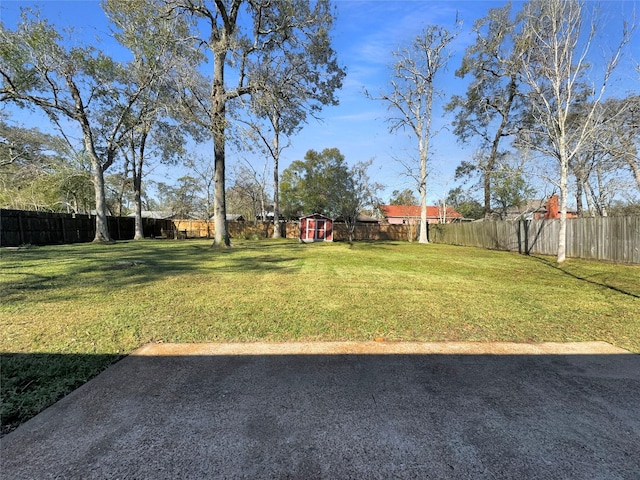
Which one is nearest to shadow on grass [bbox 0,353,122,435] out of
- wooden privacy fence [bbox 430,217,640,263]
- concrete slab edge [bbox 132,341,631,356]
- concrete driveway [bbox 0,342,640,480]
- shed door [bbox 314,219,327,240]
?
concrete driveway [bbox 0,342,640,480]

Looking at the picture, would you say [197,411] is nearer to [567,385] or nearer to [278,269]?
[567,385]

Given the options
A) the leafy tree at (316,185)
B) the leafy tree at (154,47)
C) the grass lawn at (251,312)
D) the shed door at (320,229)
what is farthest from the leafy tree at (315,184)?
the grass lawn at (251,312)

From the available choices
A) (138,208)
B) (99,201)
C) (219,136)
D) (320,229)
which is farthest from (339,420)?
(138,208)

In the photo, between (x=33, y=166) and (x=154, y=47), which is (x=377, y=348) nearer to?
(x=154, y=47)

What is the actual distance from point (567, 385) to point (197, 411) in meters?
2.76

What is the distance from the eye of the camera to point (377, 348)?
3182 millimetres

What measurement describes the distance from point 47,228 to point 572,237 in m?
25.0

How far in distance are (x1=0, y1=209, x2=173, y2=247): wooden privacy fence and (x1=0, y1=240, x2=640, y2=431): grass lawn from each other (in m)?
10.1

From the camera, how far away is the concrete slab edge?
306 centimetres

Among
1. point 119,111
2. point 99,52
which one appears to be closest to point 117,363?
point 99,52

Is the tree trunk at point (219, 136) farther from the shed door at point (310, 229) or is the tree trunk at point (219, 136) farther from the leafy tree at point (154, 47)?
the shed door at point (310, 229)

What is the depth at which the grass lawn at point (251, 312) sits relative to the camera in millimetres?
2904

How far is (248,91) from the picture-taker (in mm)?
12562

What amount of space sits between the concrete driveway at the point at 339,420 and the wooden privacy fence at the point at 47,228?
17.5 m
